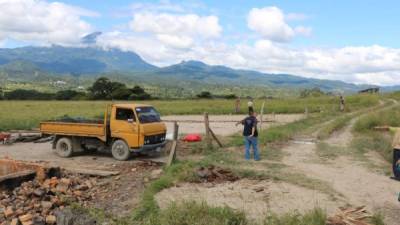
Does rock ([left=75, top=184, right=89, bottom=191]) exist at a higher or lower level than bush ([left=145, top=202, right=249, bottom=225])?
lower

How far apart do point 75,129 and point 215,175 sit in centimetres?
661

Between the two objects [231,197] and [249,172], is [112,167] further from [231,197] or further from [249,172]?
[231,197]

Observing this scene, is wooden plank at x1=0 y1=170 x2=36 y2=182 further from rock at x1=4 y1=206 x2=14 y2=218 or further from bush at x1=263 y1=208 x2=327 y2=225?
bush at x1=263 y1=208 x2=327 y2=225

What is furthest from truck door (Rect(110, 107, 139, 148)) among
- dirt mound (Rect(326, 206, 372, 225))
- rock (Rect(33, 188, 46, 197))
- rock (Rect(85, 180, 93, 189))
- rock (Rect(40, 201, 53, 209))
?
dirt mound (Rect(326, 206, 372, 225))

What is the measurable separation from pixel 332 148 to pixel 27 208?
1245 cm

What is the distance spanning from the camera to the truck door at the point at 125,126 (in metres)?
16.4

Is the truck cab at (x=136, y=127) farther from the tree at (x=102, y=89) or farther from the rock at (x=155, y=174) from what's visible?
the tree at (x=102, y=89)

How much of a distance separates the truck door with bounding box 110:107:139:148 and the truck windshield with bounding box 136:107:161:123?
8.5 inches

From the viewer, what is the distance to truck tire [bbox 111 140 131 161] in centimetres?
1662

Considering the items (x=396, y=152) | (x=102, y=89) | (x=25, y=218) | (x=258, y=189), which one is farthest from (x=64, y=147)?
(x=102, y=89)

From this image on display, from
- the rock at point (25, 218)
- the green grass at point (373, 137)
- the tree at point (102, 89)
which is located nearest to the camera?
the rock at point (25, 218)

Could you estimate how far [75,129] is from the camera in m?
17.7

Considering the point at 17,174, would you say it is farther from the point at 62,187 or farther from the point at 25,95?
the point at 25,95

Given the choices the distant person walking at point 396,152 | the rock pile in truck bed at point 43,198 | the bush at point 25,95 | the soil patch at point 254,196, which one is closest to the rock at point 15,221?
the rock pile in truck bed at point 43,198
